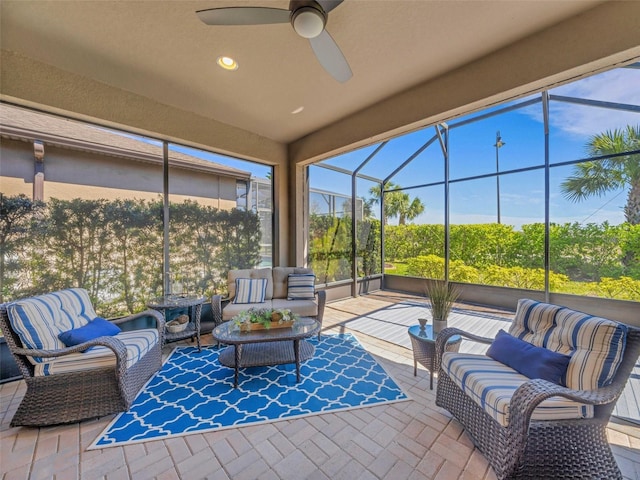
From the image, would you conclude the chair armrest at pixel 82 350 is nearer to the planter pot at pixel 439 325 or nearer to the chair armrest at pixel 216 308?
the chair armrest at pixel 216 308

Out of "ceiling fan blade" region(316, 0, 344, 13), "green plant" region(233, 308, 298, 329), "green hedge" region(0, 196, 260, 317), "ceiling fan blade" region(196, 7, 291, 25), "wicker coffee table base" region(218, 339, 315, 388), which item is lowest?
"wicker coffee table base" region(218, 339, 315, 388)

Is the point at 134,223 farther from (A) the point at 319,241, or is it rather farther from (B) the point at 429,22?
(B) the point at 429,22

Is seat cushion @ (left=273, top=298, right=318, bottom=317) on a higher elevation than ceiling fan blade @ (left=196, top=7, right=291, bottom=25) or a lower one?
lower

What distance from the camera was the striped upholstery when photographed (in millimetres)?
1508

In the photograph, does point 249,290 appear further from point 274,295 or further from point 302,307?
point 302,307

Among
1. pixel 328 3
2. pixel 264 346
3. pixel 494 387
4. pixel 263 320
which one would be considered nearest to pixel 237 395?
pixel 264 346

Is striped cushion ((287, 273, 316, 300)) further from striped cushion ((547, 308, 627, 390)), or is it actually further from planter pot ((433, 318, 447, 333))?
striped cushion ((547, 308, 627, 390))

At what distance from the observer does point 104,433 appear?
1938 millimetres

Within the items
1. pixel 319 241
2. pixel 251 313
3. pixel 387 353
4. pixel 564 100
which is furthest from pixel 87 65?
pixel 564 100

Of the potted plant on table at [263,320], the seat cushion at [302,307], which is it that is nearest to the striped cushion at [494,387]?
the potted plant on table at [263,320]

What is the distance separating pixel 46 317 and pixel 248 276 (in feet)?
→ 7.61

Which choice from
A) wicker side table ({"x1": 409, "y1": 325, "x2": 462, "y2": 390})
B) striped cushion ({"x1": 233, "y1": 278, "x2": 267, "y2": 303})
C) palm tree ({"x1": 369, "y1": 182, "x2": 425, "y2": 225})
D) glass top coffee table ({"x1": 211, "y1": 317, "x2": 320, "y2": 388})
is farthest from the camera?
palm tree ({"x1": 369, "y1": 182, "x2": 425, "y2": 225})

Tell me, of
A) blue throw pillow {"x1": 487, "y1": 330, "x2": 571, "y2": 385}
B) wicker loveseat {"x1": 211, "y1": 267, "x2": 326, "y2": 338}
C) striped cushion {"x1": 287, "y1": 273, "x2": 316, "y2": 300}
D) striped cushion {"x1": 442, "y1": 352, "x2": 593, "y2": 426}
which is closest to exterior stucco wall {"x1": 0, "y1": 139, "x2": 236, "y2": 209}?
wicker loveseat {"x1": 211, "y1": 267, "x2": 326, "y2": 338}

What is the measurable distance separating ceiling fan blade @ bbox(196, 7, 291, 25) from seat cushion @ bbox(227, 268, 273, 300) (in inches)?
124
